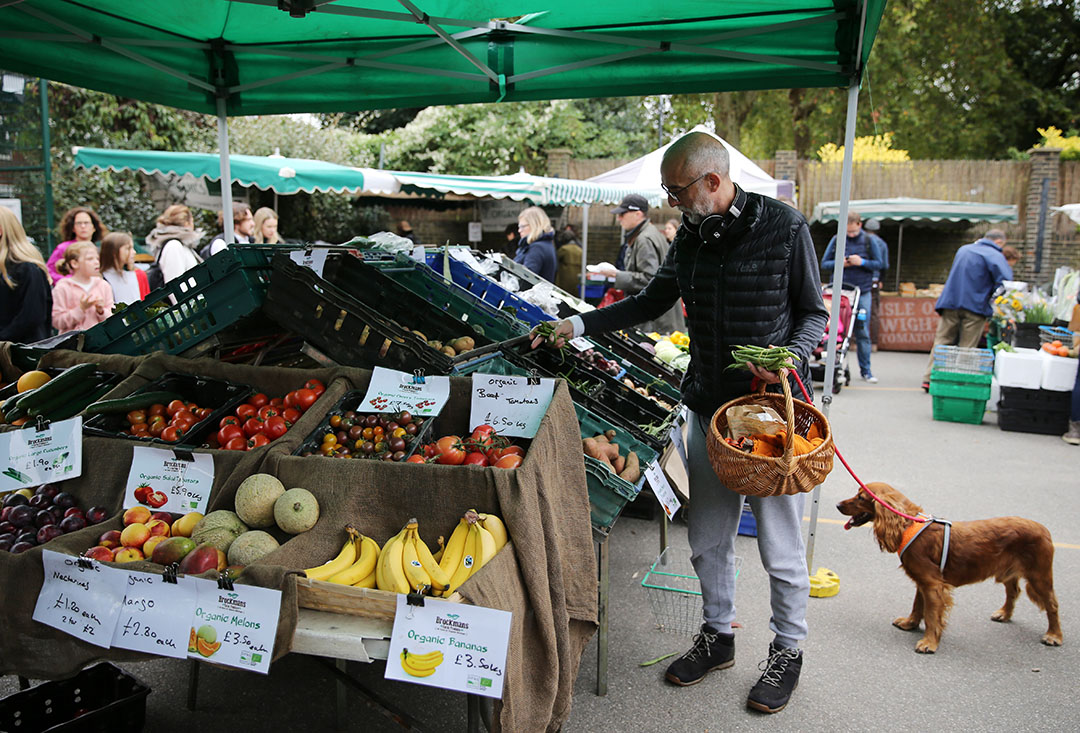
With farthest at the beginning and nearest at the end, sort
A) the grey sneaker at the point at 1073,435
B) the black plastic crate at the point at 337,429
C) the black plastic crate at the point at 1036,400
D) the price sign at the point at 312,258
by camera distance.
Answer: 1. the black plastic crate at the point at 1036,400
2. the grey sneaker at the point at 1073,435
3. the price sign at the point at 312,258
4. the black plastic crate at the point at 337,429

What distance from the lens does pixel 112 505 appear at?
2625 mm

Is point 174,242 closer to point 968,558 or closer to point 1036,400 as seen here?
point 968,558

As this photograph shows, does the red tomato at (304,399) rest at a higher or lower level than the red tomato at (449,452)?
higher

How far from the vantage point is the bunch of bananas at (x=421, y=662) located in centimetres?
192

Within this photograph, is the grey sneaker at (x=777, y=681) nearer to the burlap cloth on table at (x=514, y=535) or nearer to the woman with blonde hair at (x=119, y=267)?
the burlap cloth on table at (x=514, y=535)

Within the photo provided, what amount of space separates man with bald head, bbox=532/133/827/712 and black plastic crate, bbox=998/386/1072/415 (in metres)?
5.87

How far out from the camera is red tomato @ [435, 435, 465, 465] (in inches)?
105

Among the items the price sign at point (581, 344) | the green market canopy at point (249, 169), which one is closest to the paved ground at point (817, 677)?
the price sign at point (581, 344)

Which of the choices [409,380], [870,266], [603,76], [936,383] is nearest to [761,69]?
[603,76]

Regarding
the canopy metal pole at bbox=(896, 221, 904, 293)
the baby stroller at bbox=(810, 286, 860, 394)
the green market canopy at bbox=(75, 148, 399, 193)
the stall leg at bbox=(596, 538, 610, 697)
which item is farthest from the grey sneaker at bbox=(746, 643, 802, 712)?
the canopy metal pole at bbox=(896, 221, 904, 293)

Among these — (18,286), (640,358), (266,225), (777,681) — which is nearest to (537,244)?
(266,225)

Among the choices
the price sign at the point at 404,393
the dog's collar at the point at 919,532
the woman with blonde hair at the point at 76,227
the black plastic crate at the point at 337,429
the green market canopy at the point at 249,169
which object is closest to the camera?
the black plastic crate at the point at 337,429

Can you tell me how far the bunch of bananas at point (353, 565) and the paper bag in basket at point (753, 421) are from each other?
1.31 m

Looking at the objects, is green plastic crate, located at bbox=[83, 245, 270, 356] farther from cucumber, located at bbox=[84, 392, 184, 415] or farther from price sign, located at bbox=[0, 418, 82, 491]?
price sign, located at bbox=[0, 418, 82, 491]
